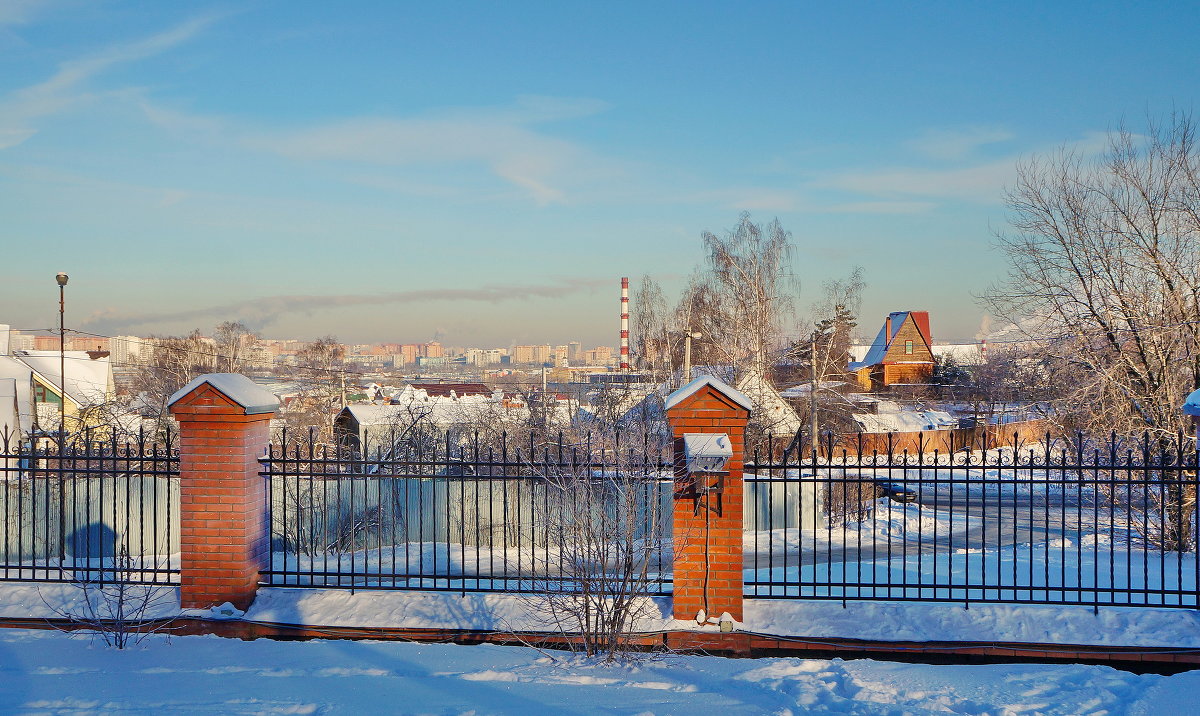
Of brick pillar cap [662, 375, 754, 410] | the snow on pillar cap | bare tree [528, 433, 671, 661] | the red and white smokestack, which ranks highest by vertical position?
the red and white smokestack

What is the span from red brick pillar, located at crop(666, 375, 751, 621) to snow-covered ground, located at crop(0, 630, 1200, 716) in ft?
1.59

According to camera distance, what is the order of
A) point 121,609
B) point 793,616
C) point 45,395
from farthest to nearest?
1. point 45,395
2. point 793,616
3. point 121,609

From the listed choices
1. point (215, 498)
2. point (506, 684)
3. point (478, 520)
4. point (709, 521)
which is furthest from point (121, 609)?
point (709, 521)

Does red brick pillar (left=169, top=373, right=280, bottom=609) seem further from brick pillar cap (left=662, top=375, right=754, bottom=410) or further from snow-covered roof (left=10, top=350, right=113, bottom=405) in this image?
snow-covered roof (left=10, top=350, right=113, bottom=405)

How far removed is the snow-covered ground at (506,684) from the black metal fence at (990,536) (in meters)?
0.87

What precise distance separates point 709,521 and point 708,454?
659 millimetres

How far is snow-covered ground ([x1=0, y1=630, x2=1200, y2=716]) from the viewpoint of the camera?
4.47m

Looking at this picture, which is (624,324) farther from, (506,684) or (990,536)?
(506,684)

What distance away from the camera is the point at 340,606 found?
239 inches

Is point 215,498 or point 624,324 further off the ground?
point 624,324

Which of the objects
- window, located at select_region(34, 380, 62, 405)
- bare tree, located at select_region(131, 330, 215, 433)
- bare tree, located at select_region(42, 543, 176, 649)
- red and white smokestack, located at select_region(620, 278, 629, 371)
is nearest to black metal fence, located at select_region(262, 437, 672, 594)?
bare tree, located at select_region(42, 543, 176, 649)

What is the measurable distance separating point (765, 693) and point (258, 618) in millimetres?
3759

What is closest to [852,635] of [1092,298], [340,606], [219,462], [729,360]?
[340,606]

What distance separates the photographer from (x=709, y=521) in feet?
18.7
